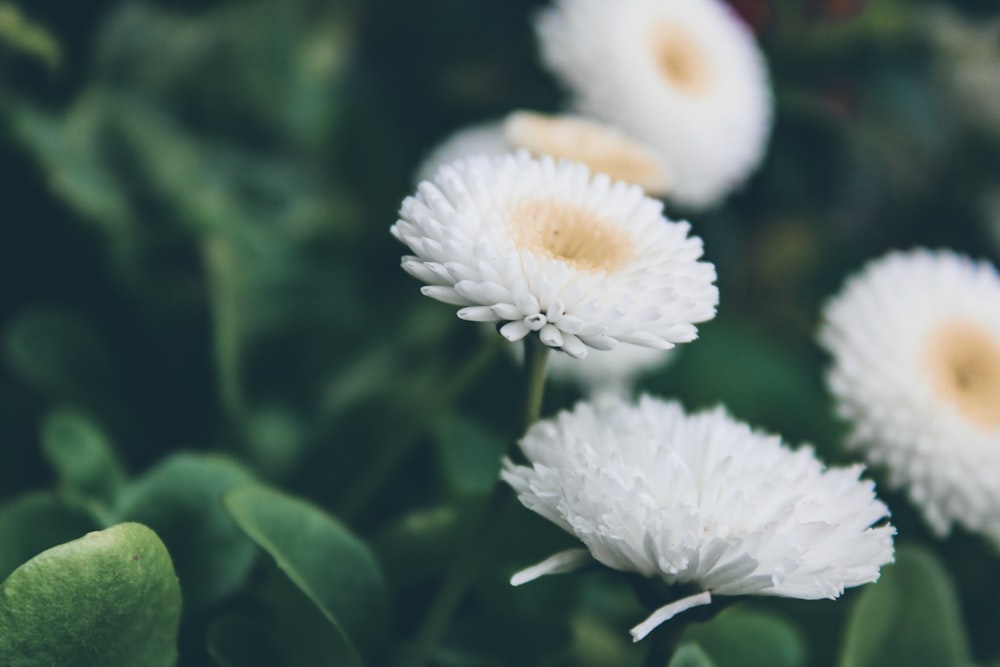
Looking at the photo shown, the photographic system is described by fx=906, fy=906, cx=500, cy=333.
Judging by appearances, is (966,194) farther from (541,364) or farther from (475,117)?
(541,364)

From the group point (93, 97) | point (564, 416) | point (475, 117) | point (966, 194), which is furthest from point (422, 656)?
point (966, 194)

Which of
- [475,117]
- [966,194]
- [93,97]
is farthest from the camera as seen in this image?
[966,194]

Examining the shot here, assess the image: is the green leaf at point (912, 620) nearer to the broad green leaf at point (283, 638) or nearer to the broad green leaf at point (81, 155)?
the broad green leaf at point (283, 638)

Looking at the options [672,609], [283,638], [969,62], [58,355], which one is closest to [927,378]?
[672,609]

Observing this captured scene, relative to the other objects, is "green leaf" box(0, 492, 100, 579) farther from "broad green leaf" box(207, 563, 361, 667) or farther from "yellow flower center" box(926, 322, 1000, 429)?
"yellow flower center" box(926, 322, 1000, 429)

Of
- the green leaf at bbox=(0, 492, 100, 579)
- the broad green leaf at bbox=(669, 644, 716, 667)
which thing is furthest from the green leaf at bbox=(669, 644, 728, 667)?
the green leaf at bbox=(0, 492, 100, 579)

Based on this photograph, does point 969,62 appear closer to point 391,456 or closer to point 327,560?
point 391,456
